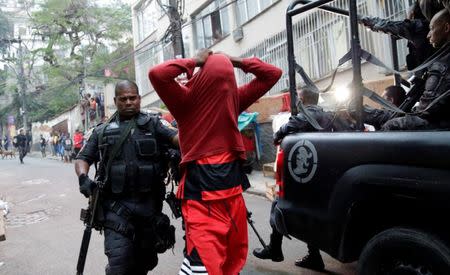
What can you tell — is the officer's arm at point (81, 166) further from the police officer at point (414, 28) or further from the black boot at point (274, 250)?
the police officer at point (414, 28)

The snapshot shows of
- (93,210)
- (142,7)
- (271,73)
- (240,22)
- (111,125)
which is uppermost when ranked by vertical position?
(142,7)

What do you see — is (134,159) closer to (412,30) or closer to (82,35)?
(412,30)

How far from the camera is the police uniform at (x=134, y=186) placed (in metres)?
2.89

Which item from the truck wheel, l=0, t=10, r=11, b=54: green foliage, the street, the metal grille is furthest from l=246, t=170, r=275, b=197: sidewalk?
l=0, t=10, r=11, b=54: green foliage

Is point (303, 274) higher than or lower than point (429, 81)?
lower

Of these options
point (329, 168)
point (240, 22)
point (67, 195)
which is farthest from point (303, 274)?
point (240, 22)

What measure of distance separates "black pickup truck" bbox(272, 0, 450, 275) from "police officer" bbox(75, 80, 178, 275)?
931mm

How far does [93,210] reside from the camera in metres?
2.92

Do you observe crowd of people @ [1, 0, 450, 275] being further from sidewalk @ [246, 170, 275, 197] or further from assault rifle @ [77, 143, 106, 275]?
sidewalk @ [246, 170, 275, 197]

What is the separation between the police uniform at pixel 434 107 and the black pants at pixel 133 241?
175cm

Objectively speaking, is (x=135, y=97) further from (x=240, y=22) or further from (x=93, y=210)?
(x=240, y=22)

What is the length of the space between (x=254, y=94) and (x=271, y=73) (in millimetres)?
162

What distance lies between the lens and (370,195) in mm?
2467

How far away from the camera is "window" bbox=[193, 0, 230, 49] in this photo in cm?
1634
